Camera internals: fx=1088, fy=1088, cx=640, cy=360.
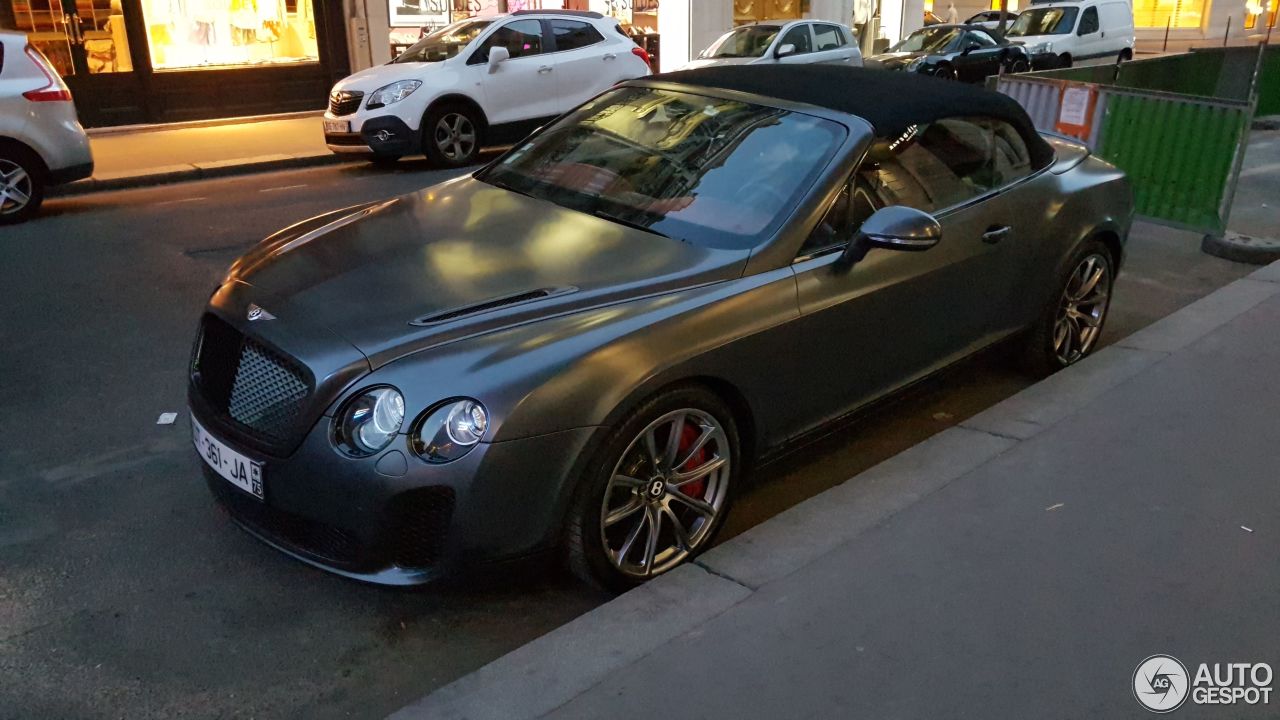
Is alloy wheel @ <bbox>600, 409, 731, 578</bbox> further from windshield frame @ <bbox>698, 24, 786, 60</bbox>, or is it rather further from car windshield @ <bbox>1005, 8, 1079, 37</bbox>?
car windshield @ <bbox>1005, 8, 1079, 37</bbox>

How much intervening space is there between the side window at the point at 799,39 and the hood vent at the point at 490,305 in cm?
Answer: 1448

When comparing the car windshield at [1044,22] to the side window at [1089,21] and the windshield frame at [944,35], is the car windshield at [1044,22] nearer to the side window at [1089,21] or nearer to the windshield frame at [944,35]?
the side window at [1089,21]

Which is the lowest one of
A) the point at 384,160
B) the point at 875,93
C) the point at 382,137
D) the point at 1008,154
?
the point at 384,160

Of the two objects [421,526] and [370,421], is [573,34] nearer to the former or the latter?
[370,421]

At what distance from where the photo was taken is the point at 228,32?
51.4ft

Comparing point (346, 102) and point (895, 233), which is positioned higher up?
point (895, 233)

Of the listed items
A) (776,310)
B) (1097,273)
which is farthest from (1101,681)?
(1097,273)

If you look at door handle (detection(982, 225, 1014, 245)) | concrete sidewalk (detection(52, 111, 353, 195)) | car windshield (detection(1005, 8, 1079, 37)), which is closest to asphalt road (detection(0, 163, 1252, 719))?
door handle (detection(982, 225, 1014, 245))

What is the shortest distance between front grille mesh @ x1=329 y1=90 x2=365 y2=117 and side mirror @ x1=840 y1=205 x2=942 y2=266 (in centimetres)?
878

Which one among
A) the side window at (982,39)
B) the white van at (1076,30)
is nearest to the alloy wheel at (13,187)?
the side window at (982,39)

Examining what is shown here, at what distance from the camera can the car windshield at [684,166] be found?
4023 millimetres

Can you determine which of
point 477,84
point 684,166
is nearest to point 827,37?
point 477,84

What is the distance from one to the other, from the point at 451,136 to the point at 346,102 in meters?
1.16

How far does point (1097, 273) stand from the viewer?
5.50 metres
